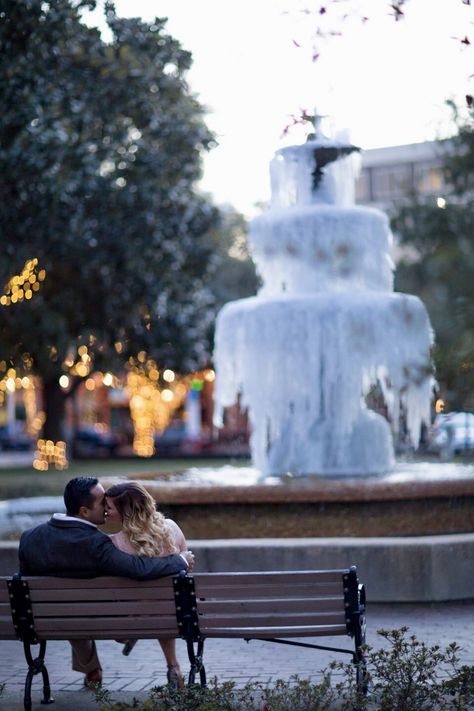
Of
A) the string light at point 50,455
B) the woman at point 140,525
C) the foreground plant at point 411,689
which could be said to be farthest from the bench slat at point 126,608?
the string light at point 50,455

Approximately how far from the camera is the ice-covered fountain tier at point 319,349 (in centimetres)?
1529

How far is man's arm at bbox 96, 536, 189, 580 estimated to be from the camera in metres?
6.31

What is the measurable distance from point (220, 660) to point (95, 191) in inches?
697

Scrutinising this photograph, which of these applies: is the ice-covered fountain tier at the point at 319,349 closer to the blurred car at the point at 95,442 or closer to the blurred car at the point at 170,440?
the blurred car at the point at 170,440

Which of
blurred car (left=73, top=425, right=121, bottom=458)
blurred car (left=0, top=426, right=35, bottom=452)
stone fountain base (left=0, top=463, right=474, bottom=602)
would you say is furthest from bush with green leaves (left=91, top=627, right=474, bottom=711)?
blurred car (left=0, top=426, right=35, bottom=452)

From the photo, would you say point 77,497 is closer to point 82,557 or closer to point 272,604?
point 82,557

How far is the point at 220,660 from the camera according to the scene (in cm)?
789

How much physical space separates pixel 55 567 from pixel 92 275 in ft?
63.8

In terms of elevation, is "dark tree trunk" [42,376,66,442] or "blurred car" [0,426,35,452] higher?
"dark tree trunk" [42,376,66,442]

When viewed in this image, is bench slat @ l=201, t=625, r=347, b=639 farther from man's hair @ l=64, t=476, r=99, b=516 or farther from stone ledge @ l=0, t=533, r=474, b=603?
stone ledge @ l=0, t=533, r=474, b=603

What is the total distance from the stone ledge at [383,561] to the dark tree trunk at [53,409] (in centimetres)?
3020

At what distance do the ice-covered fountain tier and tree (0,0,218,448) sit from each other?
3.87m

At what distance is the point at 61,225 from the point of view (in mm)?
22812

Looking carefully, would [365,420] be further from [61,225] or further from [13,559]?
[61,225]
